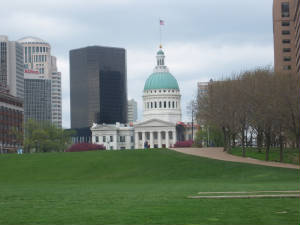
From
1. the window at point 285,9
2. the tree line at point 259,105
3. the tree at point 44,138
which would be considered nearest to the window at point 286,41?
the window at point 285,9

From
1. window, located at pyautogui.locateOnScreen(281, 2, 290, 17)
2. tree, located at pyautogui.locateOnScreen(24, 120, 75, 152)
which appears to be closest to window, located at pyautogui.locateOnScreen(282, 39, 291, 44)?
window, located at pyautogui.locateOnScreen(281, 2, 290, 17)

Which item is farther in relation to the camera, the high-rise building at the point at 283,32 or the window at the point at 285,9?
the window at the point at 285,9

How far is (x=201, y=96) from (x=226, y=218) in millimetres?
93449

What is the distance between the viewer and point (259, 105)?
271 ft

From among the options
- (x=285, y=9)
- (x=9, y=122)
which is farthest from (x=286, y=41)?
(x=9, y=122)

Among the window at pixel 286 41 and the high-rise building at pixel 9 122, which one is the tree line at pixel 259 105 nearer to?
the window at pixel 286 41

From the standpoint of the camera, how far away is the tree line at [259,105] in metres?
78.6

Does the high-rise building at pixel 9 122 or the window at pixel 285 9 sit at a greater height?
the window at pixel 285 9

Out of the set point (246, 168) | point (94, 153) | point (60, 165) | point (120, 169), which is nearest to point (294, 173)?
point (246, 168)

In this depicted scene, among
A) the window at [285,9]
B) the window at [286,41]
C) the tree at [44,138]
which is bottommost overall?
the tree at [44,138]

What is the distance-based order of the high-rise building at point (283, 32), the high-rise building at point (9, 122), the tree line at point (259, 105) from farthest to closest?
the high-rise building at point (9, 122) → the high-rise building at point (283, 32) → the tree line at point (259, 105)

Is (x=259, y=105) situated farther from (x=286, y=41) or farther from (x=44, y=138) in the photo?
(x=286, y=41)

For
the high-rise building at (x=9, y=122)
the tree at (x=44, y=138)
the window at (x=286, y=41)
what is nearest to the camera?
the tree at (x=44, y=138)

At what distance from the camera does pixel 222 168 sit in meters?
74.4
